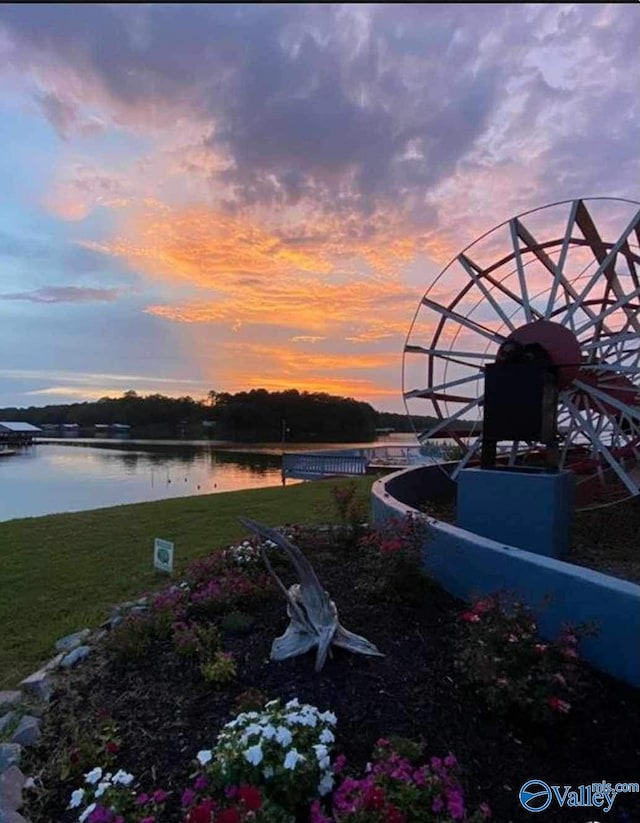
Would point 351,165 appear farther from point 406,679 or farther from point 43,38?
point 406,679

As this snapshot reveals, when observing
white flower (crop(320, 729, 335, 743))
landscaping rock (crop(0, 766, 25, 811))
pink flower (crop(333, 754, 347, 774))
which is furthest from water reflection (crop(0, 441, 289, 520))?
pink flower (crop(333, 754, 347, 774))

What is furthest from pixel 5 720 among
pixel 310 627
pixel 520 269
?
pixel 520 269

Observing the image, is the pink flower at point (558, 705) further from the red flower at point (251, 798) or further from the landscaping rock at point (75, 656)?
the landscaping rock at point (75, 656)

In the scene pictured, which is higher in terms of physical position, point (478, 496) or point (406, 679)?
point (478, 496)

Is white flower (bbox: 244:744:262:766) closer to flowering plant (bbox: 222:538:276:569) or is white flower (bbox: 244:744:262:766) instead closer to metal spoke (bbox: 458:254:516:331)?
flowering plant (bbox: 222:538:276:569)

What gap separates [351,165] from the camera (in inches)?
339

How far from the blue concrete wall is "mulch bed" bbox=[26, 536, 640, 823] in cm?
177

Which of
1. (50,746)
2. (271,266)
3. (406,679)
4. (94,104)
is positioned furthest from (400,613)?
(271,266)

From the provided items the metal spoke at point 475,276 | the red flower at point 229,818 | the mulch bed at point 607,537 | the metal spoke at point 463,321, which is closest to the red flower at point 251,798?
the red flower at point 229,818

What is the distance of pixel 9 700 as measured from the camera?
130 inches

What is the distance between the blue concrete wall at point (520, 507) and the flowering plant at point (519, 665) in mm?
2124

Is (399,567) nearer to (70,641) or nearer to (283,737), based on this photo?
(283,737)

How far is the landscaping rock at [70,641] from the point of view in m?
4.05

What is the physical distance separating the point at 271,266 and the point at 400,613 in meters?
8.06
